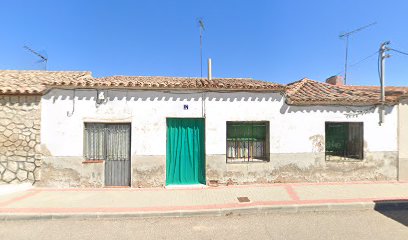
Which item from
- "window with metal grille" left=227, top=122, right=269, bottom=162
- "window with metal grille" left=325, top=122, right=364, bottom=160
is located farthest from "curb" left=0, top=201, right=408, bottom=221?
"window with metal grille" left=325, top=122, right=364, bottom=160

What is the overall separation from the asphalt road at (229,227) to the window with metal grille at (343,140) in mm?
3262

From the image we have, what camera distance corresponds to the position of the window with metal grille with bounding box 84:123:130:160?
7.08 m

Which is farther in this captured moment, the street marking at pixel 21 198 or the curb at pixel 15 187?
the curb at pixel 15 187

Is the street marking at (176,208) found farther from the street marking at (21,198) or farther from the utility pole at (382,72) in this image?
the utility pole at (382,72)

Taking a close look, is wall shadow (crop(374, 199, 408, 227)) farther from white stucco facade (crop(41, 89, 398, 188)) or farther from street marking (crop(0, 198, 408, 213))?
white stucco facade (crop(41, 89, 398, 188))

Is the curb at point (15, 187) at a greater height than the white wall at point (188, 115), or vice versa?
the white wall at point (188, 115)

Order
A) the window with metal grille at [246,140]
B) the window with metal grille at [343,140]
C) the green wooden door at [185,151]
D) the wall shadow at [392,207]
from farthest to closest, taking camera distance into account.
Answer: the window with metal grille at [343,140], the window with metal grille at [246,140], the green wooden door at [185,151], the wall shadow at [392,207]

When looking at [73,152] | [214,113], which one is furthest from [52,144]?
[214,113]

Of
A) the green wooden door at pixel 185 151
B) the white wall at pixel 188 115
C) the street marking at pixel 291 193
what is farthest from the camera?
the green wooden door at pixel 185 151

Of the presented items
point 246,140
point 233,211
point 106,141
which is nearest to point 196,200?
point 233,211

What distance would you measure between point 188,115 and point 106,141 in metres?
2.73

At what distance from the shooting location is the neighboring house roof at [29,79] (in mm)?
6738

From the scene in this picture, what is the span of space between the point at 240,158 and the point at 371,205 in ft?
12.3

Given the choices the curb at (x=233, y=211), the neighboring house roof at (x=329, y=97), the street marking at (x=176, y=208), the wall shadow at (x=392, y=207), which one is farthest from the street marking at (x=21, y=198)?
the wall shadow at (x=392, y=207)
